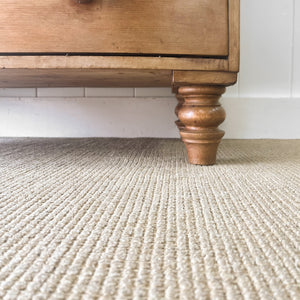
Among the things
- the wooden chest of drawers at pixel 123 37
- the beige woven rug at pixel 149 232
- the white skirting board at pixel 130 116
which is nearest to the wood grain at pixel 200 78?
the wooden chest of drawers at pixel 123 37

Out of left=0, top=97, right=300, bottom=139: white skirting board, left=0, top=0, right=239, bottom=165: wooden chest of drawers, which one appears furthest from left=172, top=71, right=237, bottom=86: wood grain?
left=0, top=97, right=300, bottom=139: white skirting board

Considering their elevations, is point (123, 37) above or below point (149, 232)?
above

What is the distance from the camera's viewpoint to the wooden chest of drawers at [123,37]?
58 cm

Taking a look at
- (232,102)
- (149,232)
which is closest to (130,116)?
(232,102)

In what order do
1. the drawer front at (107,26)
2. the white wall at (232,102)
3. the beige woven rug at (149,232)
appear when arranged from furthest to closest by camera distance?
1. the white wall at (232,102)
2. the drawer front at (107,26)
3. the beige woven rug at (149,232)

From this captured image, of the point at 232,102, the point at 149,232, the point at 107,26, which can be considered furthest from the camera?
the point at 232,102

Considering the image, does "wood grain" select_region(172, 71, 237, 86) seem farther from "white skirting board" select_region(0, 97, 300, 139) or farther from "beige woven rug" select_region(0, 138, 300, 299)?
"white skirting board" select_region(0, 97, 300, 139)

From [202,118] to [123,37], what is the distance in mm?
208

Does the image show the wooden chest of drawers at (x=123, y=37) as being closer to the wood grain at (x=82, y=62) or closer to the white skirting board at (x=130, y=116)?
the wood grain at (x=82, y=62)

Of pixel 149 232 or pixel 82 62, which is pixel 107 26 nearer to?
pixel 82 62

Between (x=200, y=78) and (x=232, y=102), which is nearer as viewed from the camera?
(x=200, y=78)

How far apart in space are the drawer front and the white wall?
0.55 meters

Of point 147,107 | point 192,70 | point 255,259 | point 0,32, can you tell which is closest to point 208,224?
point 255,259

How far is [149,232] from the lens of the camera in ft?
1.03
